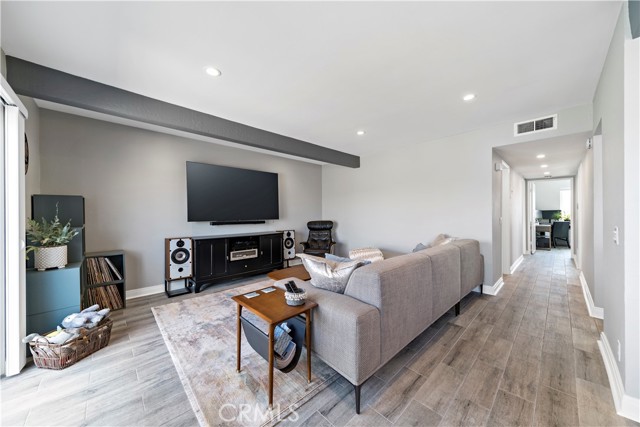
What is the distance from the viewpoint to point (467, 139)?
12.2 feet

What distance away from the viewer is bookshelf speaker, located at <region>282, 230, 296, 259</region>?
16.4ft

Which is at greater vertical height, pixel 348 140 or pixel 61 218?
pixel 348 140

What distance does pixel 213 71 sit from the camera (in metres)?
2.12

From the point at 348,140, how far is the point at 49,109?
4.07 metres

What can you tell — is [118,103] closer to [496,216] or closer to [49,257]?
[49,257]

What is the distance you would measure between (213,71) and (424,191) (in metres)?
3.65

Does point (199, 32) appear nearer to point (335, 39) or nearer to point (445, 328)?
point (335, 39)

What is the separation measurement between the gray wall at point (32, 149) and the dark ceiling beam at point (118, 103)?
0.72 metres

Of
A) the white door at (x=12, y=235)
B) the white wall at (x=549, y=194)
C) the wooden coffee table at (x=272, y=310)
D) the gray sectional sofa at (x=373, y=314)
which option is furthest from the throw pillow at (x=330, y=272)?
the white wall at (x=549, y=194)

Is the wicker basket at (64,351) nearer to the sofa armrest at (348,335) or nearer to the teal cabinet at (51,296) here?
→ the teal cabinet at (51,296)

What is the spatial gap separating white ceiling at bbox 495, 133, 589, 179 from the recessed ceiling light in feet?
12.6

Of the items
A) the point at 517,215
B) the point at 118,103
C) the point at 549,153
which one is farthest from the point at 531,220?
the point at 118,103

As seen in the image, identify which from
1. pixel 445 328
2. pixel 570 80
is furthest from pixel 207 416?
pixel 570 80

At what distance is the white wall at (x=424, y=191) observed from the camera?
3.53 m
